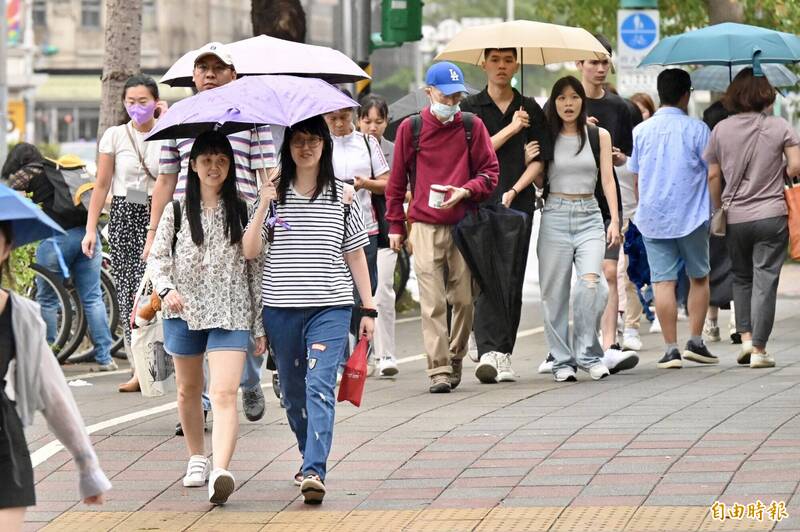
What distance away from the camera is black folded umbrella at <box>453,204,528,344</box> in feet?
35.2

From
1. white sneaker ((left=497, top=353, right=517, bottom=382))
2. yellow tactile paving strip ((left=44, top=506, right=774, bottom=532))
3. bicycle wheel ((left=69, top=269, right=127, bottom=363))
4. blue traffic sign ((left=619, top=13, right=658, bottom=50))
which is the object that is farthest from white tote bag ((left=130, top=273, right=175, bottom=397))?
blue traffic sign ((left=619, top=13, right=658, bottom=50))

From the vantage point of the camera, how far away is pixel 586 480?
755 cm

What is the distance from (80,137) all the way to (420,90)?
173ft

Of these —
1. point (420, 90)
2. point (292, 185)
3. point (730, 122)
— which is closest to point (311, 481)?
point (292, 185)

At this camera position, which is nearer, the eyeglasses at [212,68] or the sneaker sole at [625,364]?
the eyeglasses at [212,68]

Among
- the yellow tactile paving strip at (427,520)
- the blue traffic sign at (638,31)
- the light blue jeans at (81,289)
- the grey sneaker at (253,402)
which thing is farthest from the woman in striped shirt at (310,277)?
the blue traffic sign at (638,31)

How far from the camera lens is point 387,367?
1189 cm

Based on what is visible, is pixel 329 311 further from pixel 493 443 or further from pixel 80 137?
pixel 80 137

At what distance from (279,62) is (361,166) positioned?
4.54 feet

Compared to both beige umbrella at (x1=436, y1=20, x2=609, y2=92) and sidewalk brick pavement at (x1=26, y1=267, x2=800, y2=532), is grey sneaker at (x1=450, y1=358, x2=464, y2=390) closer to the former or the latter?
sidewalk brick pavement at (x1=26, y1=267, x2=800, y2=532)

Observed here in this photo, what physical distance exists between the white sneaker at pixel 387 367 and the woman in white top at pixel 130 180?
5.75 ft

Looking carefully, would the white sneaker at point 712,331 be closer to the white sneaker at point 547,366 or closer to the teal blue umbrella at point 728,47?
the teal blue umbrella at point 728,47

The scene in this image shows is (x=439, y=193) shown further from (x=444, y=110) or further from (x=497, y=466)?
(x=497, y=466)

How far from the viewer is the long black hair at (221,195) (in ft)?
24.6
